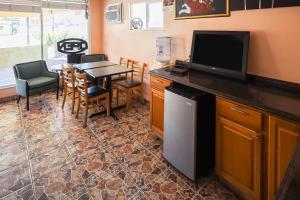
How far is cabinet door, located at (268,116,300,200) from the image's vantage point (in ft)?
4.99

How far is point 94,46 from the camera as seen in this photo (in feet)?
18.9

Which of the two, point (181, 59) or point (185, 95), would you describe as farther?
point (181, 59)

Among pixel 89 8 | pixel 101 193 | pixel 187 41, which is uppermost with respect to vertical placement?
pixel 89 8

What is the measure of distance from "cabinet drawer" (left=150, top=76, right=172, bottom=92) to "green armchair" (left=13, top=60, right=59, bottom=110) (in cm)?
261

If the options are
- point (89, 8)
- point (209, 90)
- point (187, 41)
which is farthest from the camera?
point (89, 8)

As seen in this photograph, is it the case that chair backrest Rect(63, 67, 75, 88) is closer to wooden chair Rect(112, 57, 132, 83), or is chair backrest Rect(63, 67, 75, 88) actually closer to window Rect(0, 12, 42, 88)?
wooden chair Rect(112, 57, 132, 83)

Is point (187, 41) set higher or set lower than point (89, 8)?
lower

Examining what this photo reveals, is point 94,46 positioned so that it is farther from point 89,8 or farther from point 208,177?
point 208,177

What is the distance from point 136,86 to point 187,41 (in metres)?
1.37

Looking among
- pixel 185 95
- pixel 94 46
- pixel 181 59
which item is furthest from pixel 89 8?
pixel 185 95

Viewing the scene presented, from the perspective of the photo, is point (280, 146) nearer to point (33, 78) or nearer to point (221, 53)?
point (221, 53)

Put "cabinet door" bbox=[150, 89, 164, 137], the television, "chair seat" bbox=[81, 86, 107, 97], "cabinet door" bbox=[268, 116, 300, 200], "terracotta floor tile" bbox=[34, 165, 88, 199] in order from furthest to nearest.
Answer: "chair seat" bbox=[81, 86, 107, 97]
"cabinet door" bbox=[150, 89, 164, 137]
the television
"terracotta floor tile" bbox=[34, 165, 88, 199]
"cabinet door" bbox=[268, 116, 300, 200]

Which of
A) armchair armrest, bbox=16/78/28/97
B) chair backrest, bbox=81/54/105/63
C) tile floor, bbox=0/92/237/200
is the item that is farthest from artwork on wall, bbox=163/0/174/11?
armchair armrest, bbox=16/78/28/97

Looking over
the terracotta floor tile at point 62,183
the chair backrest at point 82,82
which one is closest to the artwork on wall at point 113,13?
the chair backrest at point 82,82
